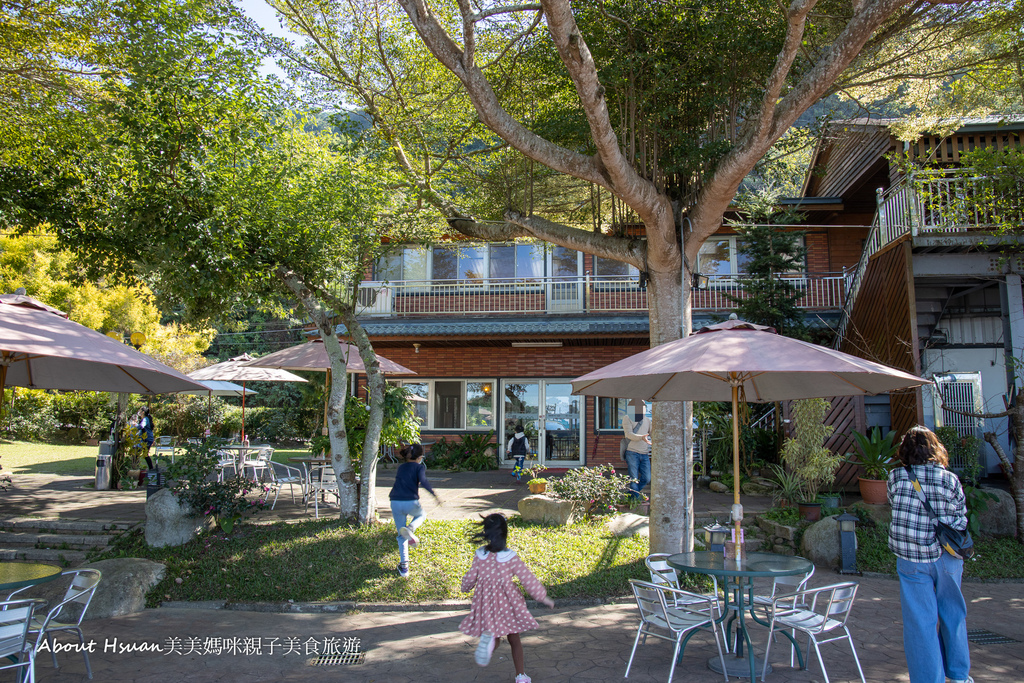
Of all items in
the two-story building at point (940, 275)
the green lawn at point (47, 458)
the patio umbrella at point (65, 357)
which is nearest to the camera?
the patio umbrella at point (65, 357)

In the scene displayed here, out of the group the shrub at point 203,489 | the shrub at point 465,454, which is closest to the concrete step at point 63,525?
the shrub at point 203,489

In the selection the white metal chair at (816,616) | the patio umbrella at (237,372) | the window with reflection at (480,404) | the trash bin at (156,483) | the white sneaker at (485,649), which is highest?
the patio umbrella at (237,372)

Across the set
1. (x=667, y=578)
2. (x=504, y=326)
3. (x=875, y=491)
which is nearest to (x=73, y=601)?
(x=667, y=578)

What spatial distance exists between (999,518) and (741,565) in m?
5.96

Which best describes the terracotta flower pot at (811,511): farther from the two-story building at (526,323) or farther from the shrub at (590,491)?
the two-story building at (526,323)

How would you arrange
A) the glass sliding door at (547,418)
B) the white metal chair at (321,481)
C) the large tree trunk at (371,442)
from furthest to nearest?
the glass sliding door at (547,418), the white metal chair at (321,481), the large tree trunk at (371,442)

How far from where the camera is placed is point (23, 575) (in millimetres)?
4457

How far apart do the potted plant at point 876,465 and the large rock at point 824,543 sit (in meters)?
1.41

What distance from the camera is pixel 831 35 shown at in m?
8.02

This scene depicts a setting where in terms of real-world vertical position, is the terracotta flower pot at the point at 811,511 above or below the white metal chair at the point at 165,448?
below

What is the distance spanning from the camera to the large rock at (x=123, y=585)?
6.09 meters

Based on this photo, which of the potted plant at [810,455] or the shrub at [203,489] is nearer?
the shrub at [203,489]

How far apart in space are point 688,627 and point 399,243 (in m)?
7.56

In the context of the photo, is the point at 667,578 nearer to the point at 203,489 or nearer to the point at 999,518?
the point at 203,489
